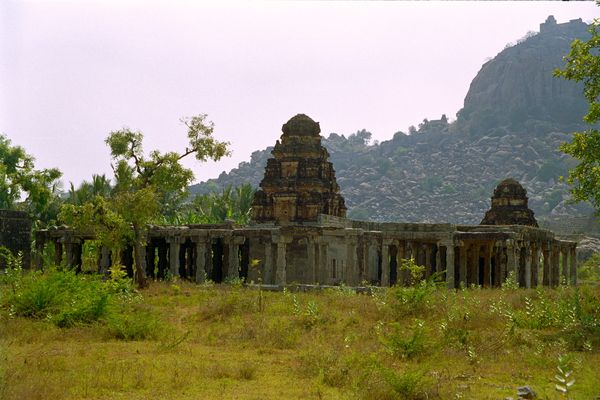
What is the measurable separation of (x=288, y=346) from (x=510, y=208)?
119 feet

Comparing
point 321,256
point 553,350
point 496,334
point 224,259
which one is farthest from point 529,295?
point 224,259

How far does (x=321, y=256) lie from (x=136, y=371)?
80.1 ft

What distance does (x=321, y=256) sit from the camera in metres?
36.3

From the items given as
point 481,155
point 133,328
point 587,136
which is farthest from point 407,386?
point 481,155

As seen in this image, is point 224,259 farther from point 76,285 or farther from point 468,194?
point 468,194

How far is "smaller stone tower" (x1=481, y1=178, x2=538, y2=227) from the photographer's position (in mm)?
48219

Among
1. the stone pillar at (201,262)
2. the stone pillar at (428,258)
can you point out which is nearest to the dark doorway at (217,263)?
the stone pillar at (201,262)

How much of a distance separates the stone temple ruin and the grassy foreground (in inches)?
443

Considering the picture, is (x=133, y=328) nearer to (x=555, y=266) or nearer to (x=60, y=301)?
(x=60, y=301)

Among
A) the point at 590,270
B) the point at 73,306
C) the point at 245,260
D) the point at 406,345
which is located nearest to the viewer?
the point at 406,345

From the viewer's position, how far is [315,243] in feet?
114

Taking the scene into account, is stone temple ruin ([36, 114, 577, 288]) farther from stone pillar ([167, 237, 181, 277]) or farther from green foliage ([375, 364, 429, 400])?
green foliage ([375, 364, 429, 400])

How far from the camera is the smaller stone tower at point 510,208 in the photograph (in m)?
48.2

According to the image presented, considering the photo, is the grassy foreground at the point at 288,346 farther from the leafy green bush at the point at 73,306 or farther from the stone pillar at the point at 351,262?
the stone pillar at the point at 351,262
